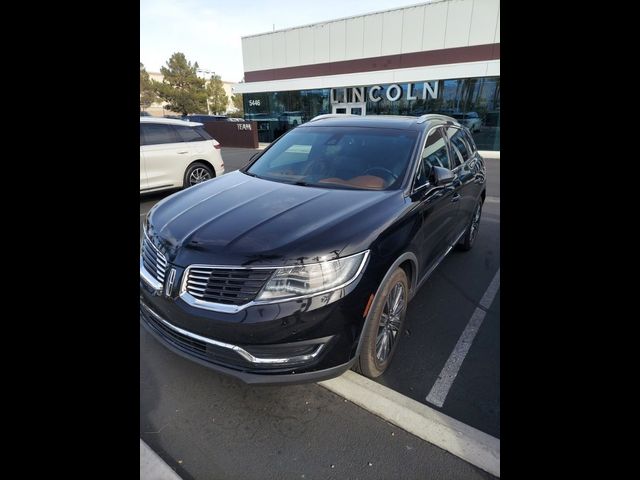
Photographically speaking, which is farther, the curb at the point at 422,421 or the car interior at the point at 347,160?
the car interior at the point at 347,160

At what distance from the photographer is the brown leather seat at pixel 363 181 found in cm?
281

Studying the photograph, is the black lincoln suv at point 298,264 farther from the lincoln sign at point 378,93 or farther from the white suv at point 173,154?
the lincoln sign at point 378,93

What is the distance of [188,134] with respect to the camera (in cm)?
820

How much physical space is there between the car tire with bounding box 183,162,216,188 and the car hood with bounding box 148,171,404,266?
5.56 meters

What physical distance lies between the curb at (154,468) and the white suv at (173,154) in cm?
642

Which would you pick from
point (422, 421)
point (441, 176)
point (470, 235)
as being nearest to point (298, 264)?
point (422, 421)

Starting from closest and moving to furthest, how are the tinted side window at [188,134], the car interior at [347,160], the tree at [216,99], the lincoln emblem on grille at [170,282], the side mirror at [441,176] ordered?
the lincoln emblem on grille at [170,282]
the side mirror at [441,176]
the car interior at [347,160]
the tinted side window at [188,134]
the tree at [216,99]

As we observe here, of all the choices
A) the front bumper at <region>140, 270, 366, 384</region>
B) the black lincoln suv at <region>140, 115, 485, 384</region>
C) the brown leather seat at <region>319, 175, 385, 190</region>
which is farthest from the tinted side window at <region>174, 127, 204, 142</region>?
the front bumper at <region>140, 270, 366, 384</region>

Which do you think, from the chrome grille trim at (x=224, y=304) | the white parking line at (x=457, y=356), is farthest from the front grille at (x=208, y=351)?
the white parking line at (x=457, y=356)

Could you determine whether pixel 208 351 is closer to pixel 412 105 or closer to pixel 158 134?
pixel 158 134

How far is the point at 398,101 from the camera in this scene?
1878 centimetres
